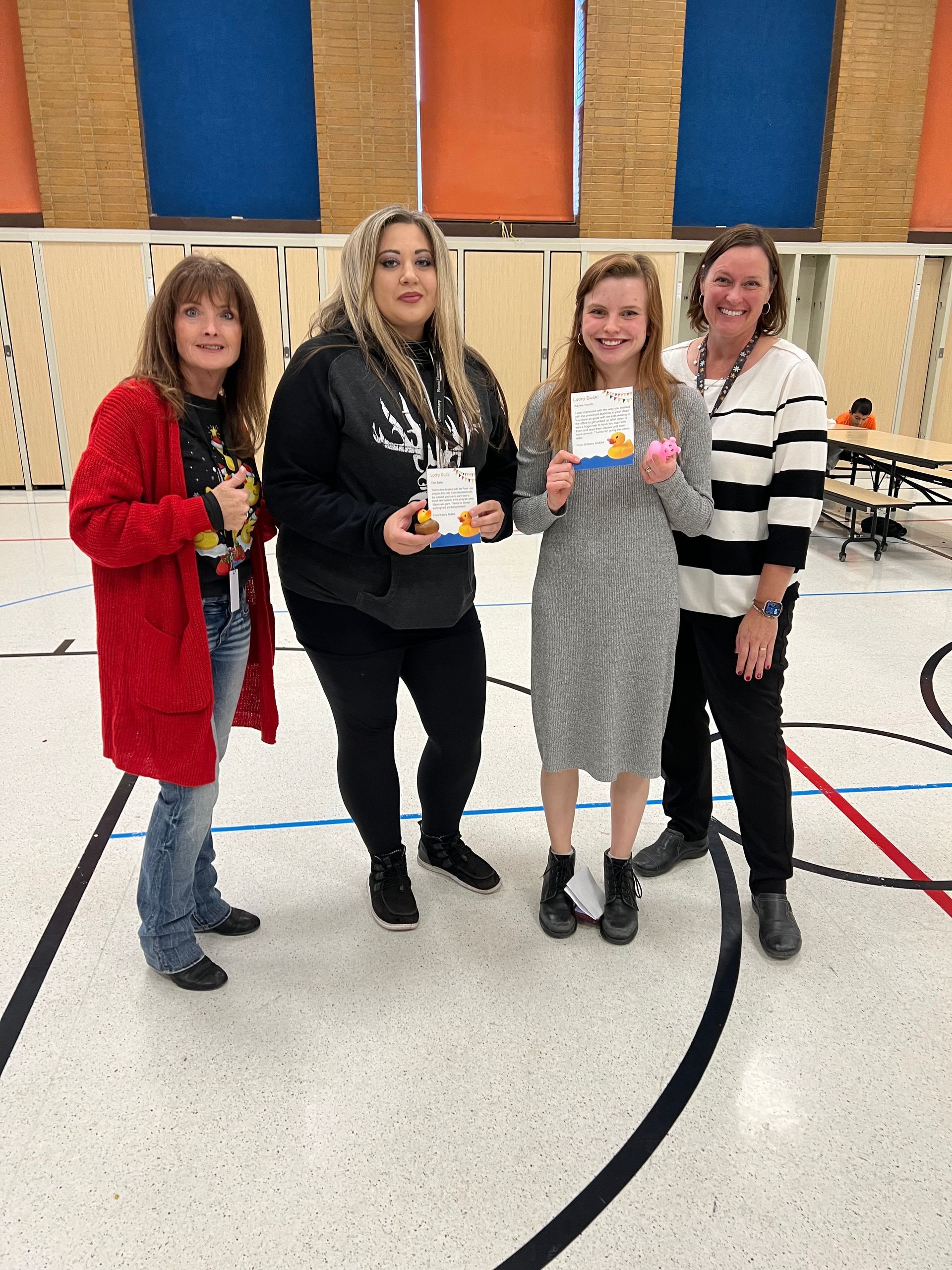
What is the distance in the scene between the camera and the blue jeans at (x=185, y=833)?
1789 millimetres

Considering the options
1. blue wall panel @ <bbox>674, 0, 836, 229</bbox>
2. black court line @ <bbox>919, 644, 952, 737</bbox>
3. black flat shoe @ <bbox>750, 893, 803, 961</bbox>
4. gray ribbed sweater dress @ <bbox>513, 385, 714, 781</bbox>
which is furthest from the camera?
blue wall panel @ <bbox>674, 0, 836, 229</bbox>

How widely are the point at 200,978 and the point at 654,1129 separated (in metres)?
1.06

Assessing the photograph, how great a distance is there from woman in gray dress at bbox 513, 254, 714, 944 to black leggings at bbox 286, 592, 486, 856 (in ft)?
0.65

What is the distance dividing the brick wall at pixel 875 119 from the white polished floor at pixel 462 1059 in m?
8.79

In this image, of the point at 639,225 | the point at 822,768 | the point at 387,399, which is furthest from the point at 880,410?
the point at 387,399

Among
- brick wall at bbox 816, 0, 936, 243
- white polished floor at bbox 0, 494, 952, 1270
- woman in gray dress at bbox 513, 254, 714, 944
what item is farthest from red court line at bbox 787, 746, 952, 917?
brick wall at bbox 816, 0, 936, 243

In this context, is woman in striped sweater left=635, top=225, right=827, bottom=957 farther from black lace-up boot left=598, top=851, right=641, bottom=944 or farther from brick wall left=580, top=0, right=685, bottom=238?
brick wall left=580, top=0, right=685, bottom=238

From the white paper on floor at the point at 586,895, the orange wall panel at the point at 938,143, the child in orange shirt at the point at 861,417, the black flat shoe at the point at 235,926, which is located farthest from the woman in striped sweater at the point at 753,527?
the orange wall panel at the point at 938,143

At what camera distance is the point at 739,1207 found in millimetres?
1415

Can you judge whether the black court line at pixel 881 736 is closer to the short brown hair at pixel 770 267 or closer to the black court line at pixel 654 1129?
the black court line at pixel 654 1129

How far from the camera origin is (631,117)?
8617 millimetres

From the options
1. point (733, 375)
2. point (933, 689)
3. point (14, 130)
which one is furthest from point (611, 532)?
point (14, 130)

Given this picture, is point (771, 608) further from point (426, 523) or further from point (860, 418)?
point (860, 418)

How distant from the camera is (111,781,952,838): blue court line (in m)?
2.59
